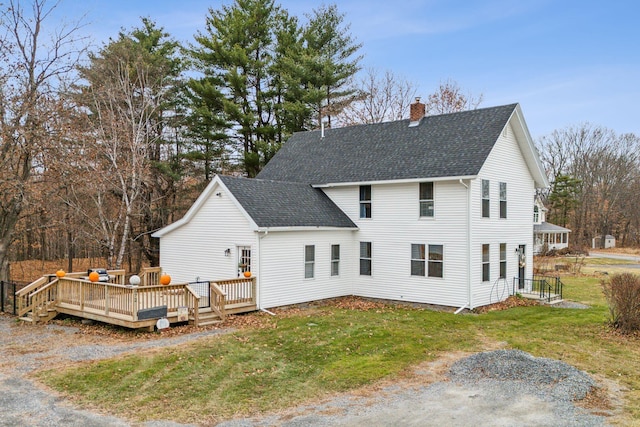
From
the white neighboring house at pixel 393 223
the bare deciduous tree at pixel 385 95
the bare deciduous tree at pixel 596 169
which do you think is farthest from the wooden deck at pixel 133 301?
the bare deciduous tree at pixel 596 169

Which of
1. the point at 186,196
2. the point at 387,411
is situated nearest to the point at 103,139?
the point at 186,196

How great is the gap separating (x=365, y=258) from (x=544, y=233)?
124 feet

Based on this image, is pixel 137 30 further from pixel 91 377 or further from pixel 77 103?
pixel 91 377

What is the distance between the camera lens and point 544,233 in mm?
49312

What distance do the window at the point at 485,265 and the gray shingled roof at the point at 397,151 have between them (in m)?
3.02

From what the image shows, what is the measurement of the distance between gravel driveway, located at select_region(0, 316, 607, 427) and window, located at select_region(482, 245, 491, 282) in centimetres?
698

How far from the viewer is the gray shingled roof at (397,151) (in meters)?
16.9

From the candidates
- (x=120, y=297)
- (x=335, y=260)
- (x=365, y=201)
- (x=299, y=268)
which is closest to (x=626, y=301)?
(x=365, y=201)

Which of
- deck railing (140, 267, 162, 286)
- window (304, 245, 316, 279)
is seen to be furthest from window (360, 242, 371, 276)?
Answer: deck railing (140, 267, 162, 286)

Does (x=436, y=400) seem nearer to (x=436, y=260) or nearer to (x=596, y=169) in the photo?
(x=436, y=260)

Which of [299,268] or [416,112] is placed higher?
[416,112]

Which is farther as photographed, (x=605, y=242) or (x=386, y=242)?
(x=605, y=242)

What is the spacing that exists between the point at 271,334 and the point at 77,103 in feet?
46.4

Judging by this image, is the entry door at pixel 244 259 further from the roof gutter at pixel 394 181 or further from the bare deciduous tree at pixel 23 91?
the bare deciduous tree at pixel 23 91
